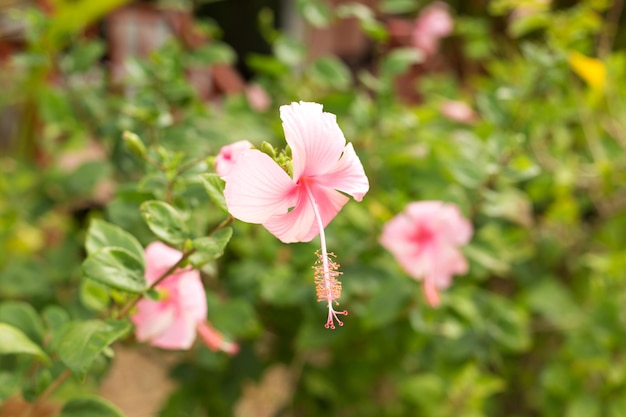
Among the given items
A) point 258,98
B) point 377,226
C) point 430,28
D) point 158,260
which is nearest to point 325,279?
point 158,260

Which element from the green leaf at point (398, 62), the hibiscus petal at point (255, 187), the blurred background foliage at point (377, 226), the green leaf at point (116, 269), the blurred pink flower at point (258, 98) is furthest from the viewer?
the blurred pink flower at point (258, 98)

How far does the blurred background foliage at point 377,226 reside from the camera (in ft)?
3.30

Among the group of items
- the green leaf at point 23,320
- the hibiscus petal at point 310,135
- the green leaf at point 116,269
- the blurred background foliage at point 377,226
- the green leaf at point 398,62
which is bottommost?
the blurred background foliage at point 377,226

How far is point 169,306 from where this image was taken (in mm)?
675

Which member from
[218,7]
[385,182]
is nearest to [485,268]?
[385,182]

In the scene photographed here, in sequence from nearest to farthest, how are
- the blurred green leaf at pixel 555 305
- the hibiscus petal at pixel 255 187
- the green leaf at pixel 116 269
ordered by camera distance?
the hibiscus petal at pixel 255 187, the green leaf at pixel 116 269, the blurred green leaf at pixel 555 305

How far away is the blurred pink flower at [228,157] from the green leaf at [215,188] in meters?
0.02

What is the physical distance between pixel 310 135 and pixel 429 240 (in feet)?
1.71

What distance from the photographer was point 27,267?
3.63 ft

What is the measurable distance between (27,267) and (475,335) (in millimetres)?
745

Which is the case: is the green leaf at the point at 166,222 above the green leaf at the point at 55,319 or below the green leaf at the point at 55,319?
above

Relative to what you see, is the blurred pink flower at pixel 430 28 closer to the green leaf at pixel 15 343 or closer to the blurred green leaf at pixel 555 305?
the blurred green leaf at pixel 555 305

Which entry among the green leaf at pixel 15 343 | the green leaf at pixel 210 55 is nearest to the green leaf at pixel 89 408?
the green leaf at pixel 15 343

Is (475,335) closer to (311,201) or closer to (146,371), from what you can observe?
(311,201)
